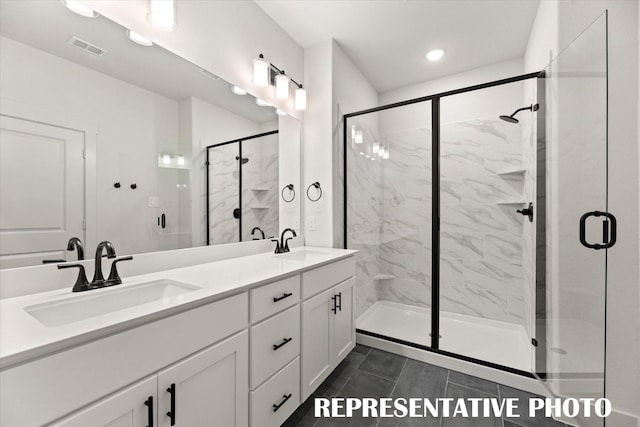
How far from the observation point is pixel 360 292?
275 centimetres

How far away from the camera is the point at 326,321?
1.73 m

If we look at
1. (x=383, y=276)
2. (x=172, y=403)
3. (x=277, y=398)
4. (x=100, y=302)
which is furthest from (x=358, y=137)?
(x=172, y=403)

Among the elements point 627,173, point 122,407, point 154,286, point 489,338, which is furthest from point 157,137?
point 489,338

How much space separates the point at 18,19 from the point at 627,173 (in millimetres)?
2719

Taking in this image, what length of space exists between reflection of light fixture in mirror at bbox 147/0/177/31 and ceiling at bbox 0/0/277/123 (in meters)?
0.12

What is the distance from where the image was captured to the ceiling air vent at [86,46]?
1125mm

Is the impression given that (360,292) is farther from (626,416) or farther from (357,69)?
(357,69)

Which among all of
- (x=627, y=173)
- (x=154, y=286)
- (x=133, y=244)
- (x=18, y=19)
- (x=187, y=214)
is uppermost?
(x=18, y=19)

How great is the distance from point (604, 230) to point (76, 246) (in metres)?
2.26

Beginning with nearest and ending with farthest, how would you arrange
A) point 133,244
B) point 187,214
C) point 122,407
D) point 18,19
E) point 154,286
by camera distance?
1. point 122,407
2. point 18,19
3. point 154,286
4. point 133,244
5. point 187,214

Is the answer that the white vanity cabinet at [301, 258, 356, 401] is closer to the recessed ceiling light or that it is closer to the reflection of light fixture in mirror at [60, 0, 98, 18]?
the reflection of light fixture in mirror at [60, 0, 98, 18]

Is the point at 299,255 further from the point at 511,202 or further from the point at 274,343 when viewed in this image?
the point at 511,202

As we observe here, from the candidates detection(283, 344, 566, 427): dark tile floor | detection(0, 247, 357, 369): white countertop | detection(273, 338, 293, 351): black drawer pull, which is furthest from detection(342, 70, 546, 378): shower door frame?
detection(273, 338, 293, 351): black drawer pull

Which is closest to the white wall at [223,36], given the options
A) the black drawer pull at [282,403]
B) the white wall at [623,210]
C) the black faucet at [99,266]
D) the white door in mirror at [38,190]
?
the white door in mirror at [38,190]
